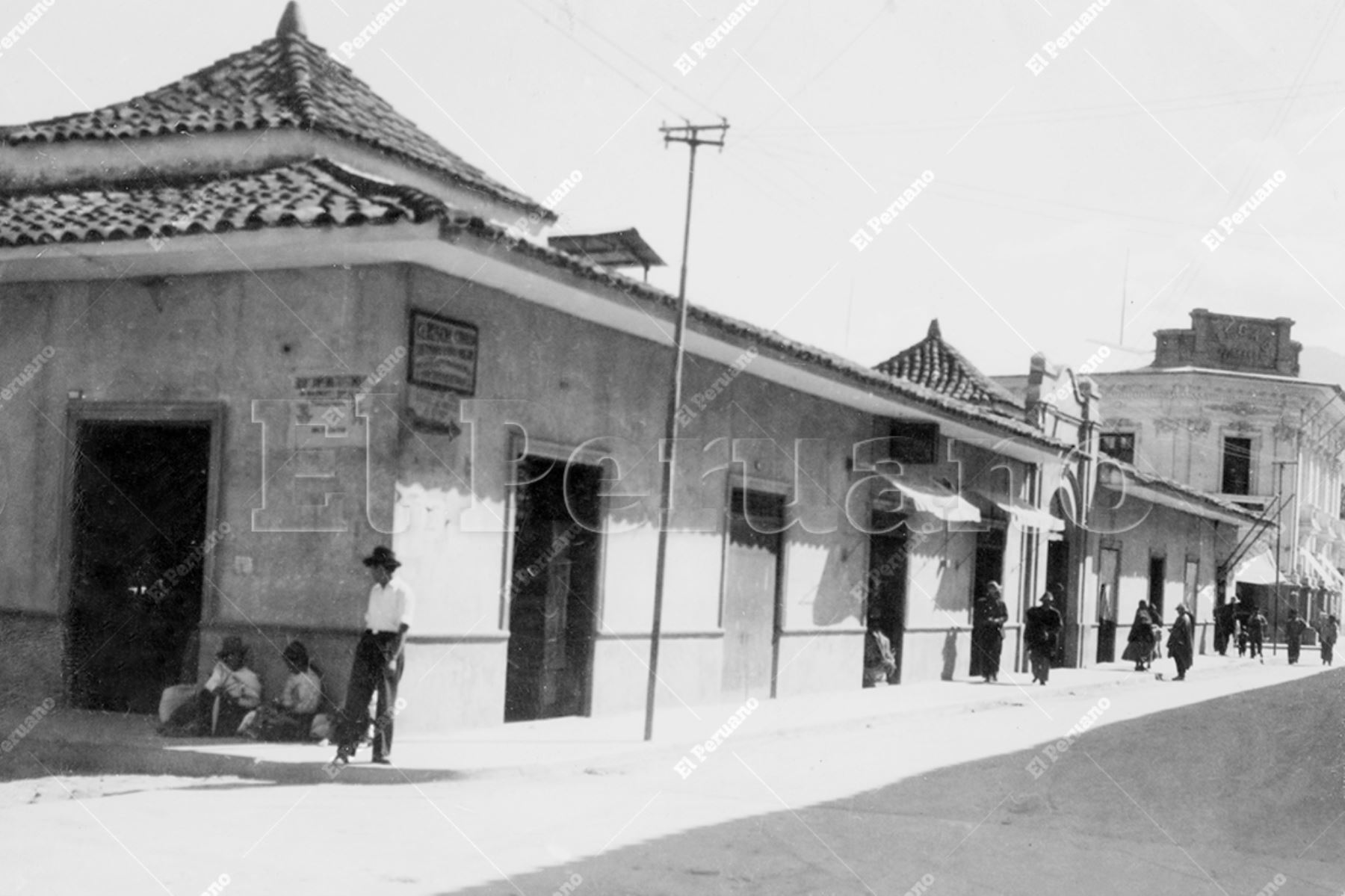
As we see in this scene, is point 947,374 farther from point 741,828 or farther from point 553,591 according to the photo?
point 741,828

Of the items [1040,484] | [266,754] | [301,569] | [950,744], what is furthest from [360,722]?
[1040,484]

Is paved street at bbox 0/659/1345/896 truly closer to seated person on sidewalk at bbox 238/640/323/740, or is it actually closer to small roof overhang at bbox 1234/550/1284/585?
seated person on sidewalk at bbox 238/640/323/740

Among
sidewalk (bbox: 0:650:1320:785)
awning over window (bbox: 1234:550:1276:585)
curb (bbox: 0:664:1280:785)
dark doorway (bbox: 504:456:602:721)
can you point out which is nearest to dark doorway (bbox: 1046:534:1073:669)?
awning over window (bbox: 1234:550:1276:585)

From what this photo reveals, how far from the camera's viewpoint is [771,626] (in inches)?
682

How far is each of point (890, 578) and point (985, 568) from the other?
3.78m

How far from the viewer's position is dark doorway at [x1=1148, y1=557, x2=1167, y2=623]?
33281 mm

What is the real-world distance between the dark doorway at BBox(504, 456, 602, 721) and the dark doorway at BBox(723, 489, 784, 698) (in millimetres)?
2601

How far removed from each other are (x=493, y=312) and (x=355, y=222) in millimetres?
2303

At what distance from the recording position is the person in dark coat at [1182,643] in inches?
1004

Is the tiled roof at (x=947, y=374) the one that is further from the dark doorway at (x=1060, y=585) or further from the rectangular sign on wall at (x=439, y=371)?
the rectangular sign on wall at (x=439, y=371)

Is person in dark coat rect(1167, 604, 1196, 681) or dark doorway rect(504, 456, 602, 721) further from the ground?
dark doorway rect(504, 456, 602, 721)

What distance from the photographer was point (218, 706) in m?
10.9

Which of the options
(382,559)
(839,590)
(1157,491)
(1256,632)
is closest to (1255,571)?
(1256,632)

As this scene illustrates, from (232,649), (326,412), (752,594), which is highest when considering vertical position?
(326,412)
